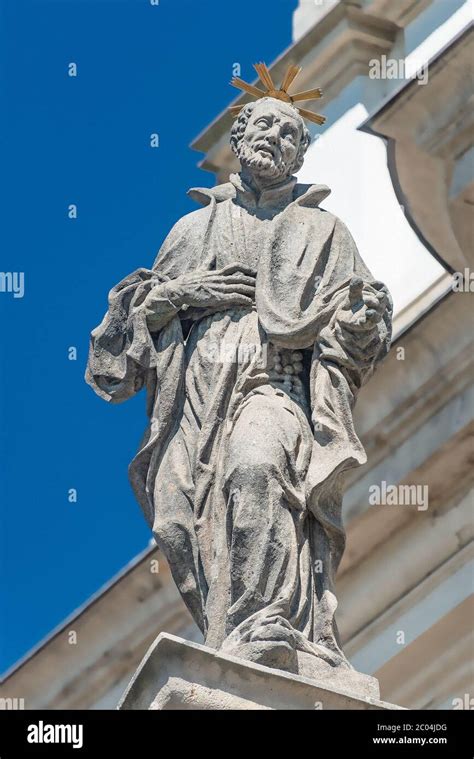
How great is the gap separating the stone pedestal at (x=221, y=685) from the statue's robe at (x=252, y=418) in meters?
0.13

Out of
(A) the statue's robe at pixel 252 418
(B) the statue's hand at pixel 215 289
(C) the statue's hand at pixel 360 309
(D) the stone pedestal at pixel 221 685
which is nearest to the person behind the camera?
(D) the stone pedestal at pixel 221 685

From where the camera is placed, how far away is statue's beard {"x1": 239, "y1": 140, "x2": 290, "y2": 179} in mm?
11484

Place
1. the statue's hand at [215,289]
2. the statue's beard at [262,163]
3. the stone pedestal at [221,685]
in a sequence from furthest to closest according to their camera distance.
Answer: the statue's beard at [262,163] → the statue's hand at [215,289] → the stone pedestal at [221,685]

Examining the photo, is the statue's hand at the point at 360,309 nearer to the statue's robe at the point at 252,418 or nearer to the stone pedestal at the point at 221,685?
the statue's robe at the point at 252,418

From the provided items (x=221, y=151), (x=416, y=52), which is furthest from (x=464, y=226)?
(x=221, y=151)

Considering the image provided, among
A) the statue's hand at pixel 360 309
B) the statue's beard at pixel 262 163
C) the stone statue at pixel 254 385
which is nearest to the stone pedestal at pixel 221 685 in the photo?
the stone statue at pixel 254 385

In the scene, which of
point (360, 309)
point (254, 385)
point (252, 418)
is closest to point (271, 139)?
point (360, 309)

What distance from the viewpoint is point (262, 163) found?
1148cm

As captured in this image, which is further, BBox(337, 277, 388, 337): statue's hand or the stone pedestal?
BBox(337, 277, 388, 337): statue's hand

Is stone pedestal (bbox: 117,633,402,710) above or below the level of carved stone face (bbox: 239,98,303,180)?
below

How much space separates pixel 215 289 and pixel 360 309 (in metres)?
0.60

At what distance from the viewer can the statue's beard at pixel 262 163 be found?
11484 millimetres

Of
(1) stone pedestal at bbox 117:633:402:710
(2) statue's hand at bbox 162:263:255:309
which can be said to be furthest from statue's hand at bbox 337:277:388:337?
(1) stone pedestal at bbox 117:633:402:710

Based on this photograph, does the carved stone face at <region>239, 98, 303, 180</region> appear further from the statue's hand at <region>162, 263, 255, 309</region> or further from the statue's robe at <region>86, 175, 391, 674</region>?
the statue's hand at <region>162, 263, 255, 309</region>
